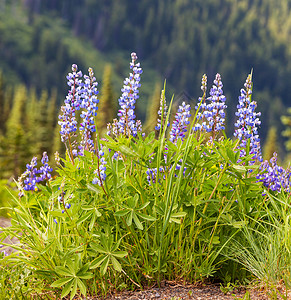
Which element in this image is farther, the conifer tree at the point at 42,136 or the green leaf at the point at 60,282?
the conifer tree at the point at 42,136

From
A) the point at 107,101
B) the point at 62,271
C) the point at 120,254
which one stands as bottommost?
the point at 62,271

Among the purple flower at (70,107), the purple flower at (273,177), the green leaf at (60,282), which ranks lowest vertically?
the green leaf at (60,282)

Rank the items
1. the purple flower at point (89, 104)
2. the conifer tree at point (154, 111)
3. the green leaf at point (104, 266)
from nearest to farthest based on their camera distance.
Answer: the green leaf at point (104, 266) < the purple flower at point (89, 104) < the conifer tree at point (154, 111)

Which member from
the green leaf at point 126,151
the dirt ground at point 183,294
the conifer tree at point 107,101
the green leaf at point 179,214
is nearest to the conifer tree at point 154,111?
the green leaf at point 126,151

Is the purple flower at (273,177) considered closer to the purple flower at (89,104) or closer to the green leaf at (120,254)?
the green leaf at (120,254)

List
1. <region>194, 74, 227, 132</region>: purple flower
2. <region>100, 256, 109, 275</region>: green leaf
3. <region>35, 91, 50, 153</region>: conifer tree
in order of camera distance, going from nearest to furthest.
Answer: <region>100, 256, 109, 275</region>: green leaf, <region>194, 74, 227, 132</region>: purple flower, <region>35, 91, 50, 153</region>: conifer tree

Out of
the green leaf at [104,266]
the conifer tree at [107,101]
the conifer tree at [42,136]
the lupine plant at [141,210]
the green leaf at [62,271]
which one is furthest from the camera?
the conifer tree at [42,136]

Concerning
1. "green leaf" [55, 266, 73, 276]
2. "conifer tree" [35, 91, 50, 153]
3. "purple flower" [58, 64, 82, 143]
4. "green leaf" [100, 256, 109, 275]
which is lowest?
"conifer tree" [35, 91, 50, 153]

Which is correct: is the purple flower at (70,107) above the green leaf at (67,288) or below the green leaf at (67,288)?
above

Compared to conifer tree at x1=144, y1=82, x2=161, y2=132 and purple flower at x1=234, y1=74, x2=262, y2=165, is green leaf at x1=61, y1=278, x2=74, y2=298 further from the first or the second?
conifer tree at x1=144, y1=82, x2=161, y2=132

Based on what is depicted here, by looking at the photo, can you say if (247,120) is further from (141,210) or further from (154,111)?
(154,111)

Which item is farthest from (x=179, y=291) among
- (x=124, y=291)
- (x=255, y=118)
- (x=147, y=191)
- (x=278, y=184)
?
(x=255, y=118)

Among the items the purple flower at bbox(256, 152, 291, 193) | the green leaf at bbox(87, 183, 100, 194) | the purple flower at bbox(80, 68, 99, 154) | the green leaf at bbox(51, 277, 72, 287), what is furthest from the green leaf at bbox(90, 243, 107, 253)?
the purple flower at bbox(256, 152, 291, 193)

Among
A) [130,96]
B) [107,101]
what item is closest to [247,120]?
[130,96]
